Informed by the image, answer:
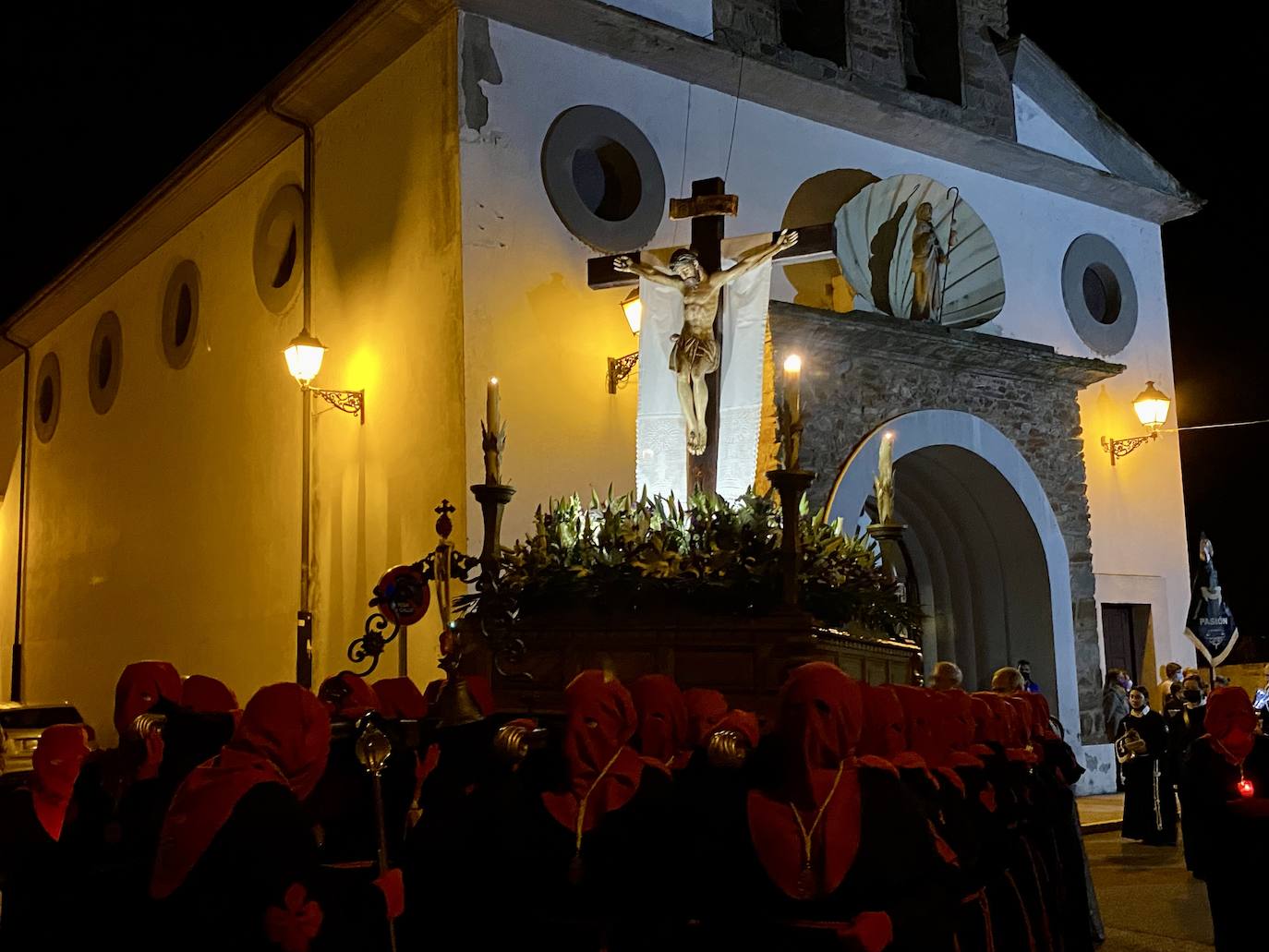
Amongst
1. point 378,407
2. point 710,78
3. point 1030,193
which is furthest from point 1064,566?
point 378,407

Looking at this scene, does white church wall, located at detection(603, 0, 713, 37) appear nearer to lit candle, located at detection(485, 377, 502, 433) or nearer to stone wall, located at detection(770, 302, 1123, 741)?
stone wall, located at detection(770, 302, 1123, 741)

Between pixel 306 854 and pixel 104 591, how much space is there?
625 inches

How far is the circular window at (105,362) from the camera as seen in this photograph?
757 inches

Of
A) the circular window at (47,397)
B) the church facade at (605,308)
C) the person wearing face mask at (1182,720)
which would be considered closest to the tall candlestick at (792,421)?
the church facade at (605,308)

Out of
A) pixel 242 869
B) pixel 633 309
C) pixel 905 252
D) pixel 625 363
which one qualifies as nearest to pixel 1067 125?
pixel 905 252

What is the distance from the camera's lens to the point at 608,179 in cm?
1270

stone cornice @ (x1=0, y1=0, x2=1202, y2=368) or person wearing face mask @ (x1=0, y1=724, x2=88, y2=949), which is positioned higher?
stone cornice @ (x1=0, y1=0, x2=1202, y2=368)

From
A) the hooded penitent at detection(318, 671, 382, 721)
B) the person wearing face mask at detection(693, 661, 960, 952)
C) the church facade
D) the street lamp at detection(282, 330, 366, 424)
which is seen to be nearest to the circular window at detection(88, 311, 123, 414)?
the church facade

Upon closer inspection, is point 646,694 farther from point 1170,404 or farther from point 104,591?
point 104,591

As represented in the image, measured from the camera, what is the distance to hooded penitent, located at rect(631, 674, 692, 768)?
15.9 feet

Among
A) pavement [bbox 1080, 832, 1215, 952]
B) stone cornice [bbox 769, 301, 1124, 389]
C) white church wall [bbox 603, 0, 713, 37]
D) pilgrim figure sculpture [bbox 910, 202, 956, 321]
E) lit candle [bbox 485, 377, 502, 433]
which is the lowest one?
pavement [bbox 1080, 832, 1215, 952]

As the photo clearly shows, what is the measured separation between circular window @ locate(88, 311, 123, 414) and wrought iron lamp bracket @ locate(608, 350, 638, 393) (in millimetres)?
9696

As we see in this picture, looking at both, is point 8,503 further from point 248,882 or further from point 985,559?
point 248,882

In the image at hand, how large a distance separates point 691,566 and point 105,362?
14.8 metres
